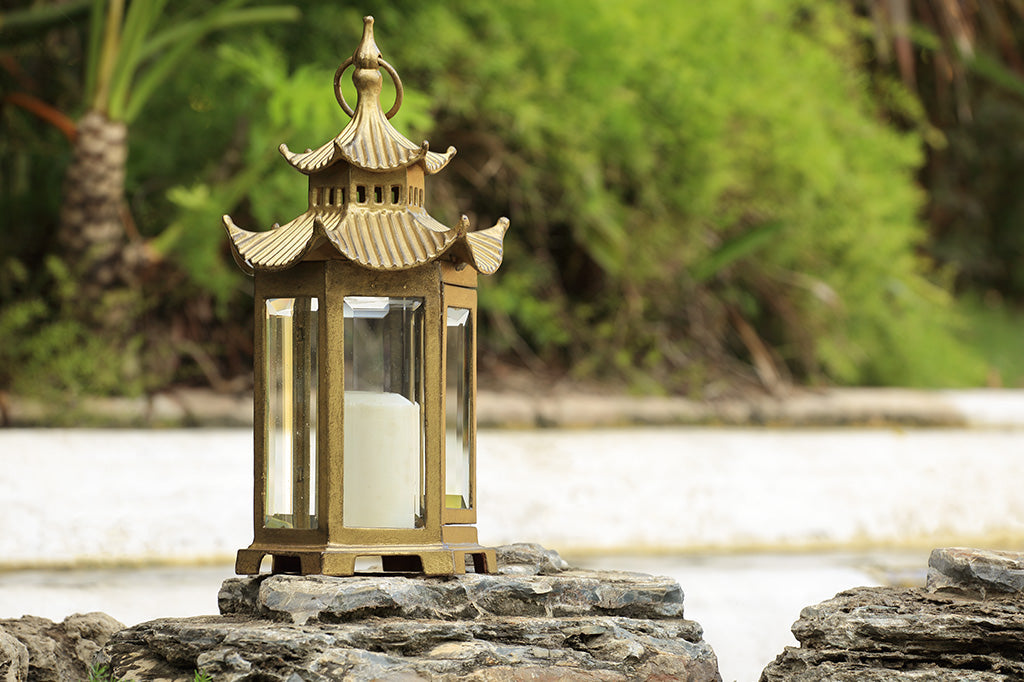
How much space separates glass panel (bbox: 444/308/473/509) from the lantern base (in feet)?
0.28

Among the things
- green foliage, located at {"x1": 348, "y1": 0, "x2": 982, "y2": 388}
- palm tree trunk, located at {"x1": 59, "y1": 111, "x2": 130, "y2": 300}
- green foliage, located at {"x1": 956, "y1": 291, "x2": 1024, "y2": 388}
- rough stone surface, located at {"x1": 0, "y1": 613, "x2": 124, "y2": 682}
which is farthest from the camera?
green foliage, located at {"x1": 956, "y1": 291, "x2": 1024, "y2": 388}

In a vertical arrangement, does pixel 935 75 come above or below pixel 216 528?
above

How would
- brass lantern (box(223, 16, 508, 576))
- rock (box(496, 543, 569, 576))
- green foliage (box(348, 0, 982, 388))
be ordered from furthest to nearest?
green foliage (box(348, 0, 982, 388))
rock (box(496, 543, 569, 576))
brass lantern (box(223, 16, 508, 576))

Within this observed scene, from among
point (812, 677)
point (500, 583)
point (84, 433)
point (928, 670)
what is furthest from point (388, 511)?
point (84, 433)

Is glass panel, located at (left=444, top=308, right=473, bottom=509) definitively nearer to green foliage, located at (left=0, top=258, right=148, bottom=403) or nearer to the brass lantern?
the brass lantern

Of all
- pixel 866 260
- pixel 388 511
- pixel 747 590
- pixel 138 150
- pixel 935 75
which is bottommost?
pixel 747 590

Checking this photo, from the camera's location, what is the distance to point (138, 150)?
14.2 ft

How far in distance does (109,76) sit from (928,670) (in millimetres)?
3104

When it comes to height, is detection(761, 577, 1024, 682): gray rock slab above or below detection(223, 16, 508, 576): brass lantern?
below

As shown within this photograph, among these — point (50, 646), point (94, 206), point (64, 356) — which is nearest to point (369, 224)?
point (50, 646)

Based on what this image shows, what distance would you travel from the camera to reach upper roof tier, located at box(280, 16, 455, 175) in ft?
5.39

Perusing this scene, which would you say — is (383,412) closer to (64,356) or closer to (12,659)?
(12,659)

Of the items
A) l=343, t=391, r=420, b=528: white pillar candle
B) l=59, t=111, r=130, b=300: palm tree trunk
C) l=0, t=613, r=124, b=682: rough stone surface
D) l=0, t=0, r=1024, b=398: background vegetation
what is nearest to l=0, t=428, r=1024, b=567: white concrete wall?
l=0, t=0, r=1024, b=398: background vegetation

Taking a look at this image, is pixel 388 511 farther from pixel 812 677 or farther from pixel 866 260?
pixel 866 260
